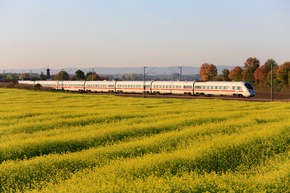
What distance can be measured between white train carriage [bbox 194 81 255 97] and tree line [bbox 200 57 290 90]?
49.6 ft

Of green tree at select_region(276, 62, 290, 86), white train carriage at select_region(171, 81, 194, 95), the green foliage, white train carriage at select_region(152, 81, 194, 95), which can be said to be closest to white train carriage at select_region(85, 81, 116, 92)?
white train carriage at select_region(152, 81, 194, 95)

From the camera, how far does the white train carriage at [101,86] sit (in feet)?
258

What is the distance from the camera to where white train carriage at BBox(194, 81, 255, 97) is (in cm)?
5596

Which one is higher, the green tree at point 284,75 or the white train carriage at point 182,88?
the green tree at point 284,75

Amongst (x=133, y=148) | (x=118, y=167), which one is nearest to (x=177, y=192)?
(x=118, y=167)

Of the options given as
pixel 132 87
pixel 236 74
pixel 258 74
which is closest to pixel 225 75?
pixel 236 74

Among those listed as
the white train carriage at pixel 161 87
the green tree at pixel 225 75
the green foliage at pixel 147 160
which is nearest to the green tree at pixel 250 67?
the green tree at pixel 225 75

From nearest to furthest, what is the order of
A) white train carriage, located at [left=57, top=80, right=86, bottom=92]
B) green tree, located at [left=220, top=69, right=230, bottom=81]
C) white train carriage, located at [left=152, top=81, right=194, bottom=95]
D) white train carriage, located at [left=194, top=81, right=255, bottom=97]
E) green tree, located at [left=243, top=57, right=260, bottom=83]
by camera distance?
white train carriage, located at [left=194, top=81, right=255, bottom=97] < white train carriage, located at [left=152, top=81, right=194, bottom=95] < white train carriage, located at [left=57, top=80, right=86, bottom=92] < green tree, located at [left=243, top=57, right=260, bottom=83] < green tree, located at [left=220, top=69, right=230, bottom=81]

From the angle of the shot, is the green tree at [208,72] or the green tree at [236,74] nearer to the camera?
the green tree at [236,74]

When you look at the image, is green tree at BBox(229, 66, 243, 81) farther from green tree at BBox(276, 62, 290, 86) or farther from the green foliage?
the green foliage

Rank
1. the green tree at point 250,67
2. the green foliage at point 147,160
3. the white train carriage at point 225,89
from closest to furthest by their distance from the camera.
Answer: the green foliage at point 147,160 → the white train carriage at point 225,89 → the green tree at point 250,67

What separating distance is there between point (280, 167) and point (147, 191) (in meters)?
5.16

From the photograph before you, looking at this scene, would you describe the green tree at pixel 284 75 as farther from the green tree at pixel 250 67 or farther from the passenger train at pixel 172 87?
the passenger train at pixel 172 87

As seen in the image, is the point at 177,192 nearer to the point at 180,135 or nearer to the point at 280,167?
the point at 280,167
